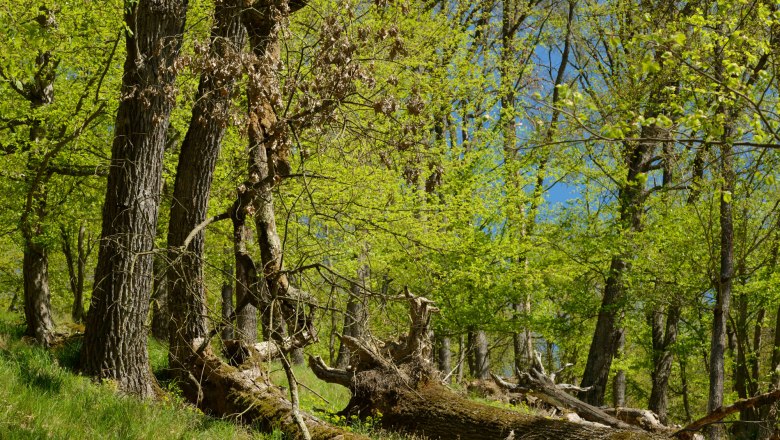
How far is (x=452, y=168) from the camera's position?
21406mm

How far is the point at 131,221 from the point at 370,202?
9258 millimetres

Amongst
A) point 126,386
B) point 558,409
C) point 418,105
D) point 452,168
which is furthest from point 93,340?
point 452,168

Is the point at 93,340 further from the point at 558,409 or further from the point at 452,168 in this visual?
the point at 452,168

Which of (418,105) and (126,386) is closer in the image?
(418,105)

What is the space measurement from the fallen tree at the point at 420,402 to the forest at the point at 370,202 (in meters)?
0.04

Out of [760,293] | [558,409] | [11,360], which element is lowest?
[558,409]

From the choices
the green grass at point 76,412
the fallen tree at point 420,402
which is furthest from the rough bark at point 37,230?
the fallen tree at point 420,402

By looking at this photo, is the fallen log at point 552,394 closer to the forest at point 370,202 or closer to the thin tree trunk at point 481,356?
the forest at point 370,202

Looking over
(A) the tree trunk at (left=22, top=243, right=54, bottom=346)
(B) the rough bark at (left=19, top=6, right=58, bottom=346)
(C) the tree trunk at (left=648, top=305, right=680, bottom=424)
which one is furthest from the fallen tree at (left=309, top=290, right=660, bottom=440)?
(C) the tree trunk at (left=648, top=305, right=680, bottom=424)

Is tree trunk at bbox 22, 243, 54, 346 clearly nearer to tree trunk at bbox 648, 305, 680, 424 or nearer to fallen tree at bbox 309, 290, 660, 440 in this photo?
fallen tree at bbox 309, 290, 660, 440

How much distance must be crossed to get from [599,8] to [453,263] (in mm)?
9758

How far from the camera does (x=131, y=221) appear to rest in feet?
29.0

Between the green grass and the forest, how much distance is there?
0.32 metres

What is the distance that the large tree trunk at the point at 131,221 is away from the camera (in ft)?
28.5
